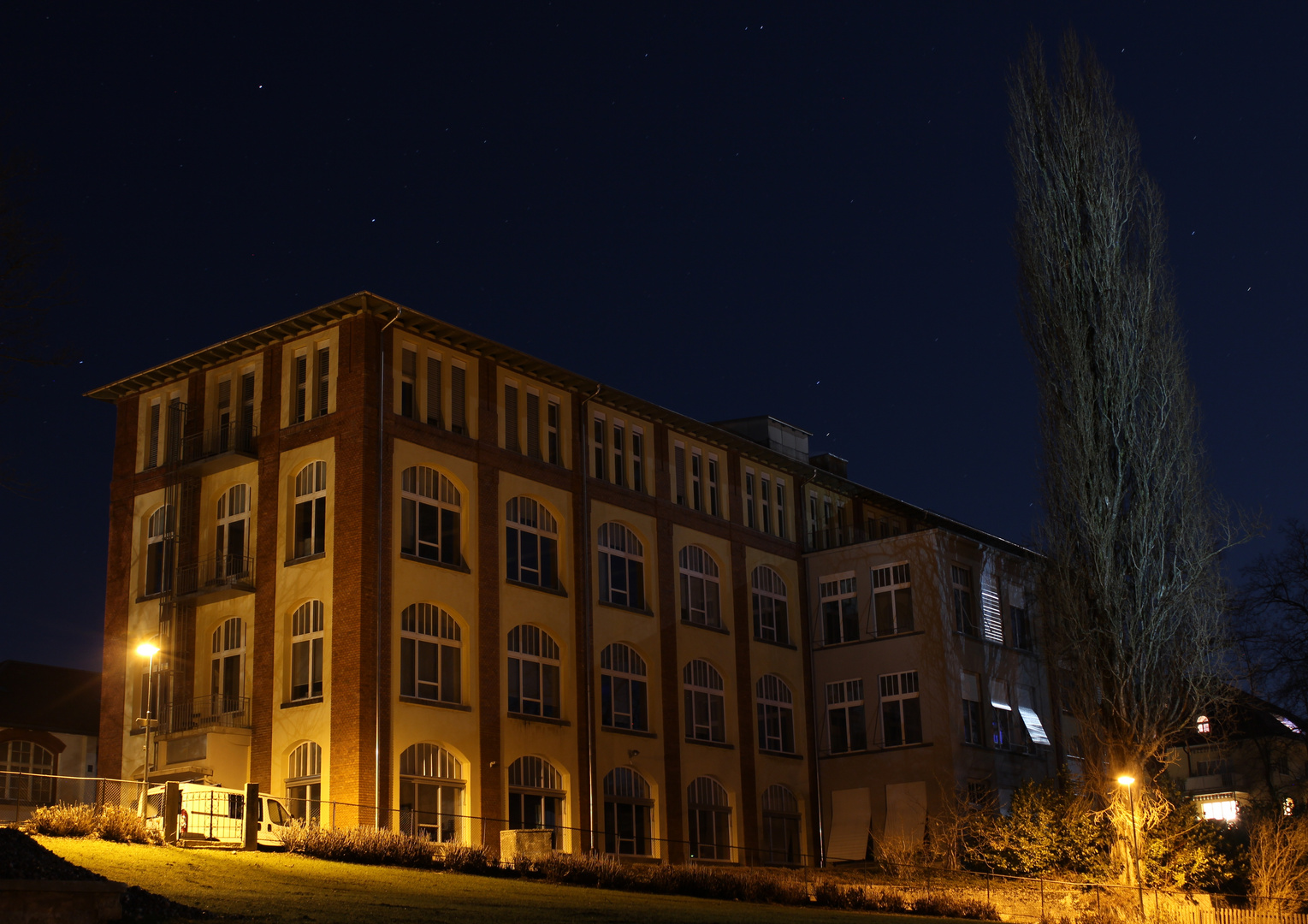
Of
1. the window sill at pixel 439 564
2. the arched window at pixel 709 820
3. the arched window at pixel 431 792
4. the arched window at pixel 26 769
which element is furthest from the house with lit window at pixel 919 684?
the arched window at pixel 26 769

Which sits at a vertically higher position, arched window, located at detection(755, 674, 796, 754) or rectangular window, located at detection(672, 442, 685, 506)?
rectangular window, located at detection(672, 442, 685, 506)

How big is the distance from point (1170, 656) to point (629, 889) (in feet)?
50.6

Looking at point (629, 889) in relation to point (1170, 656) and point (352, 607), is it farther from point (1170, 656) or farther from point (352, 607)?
point (1170, 656)

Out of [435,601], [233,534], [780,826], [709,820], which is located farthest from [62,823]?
[780,826]

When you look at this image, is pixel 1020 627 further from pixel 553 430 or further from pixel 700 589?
pixel 553 430

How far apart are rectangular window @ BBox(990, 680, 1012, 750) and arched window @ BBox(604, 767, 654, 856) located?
12651 mm

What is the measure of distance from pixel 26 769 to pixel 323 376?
2853cm

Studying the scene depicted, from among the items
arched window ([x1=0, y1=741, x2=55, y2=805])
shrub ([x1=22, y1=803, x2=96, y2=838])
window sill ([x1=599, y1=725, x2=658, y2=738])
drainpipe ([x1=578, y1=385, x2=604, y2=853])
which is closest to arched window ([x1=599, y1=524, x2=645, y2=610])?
drainpipe ([x1=578, y1=385, x2=604, y2=853])

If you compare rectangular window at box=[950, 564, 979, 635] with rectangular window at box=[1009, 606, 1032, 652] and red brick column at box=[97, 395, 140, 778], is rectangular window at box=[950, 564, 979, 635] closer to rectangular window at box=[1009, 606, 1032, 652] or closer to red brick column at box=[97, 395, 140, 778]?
rectangular window at box=[1009, 606, 1032, 652]

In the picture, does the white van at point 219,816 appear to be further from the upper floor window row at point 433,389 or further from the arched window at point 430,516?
the upper floor window row at point 433,389

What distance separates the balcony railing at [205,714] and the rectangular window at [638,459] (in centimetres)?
1449

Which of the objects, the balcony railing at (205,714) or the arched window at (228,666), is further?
the arched window at (228,666)

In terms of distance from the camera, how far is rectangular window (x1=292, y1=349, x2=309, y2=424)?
38188 millimetres

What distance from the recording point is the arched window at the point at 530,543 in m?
39.7
